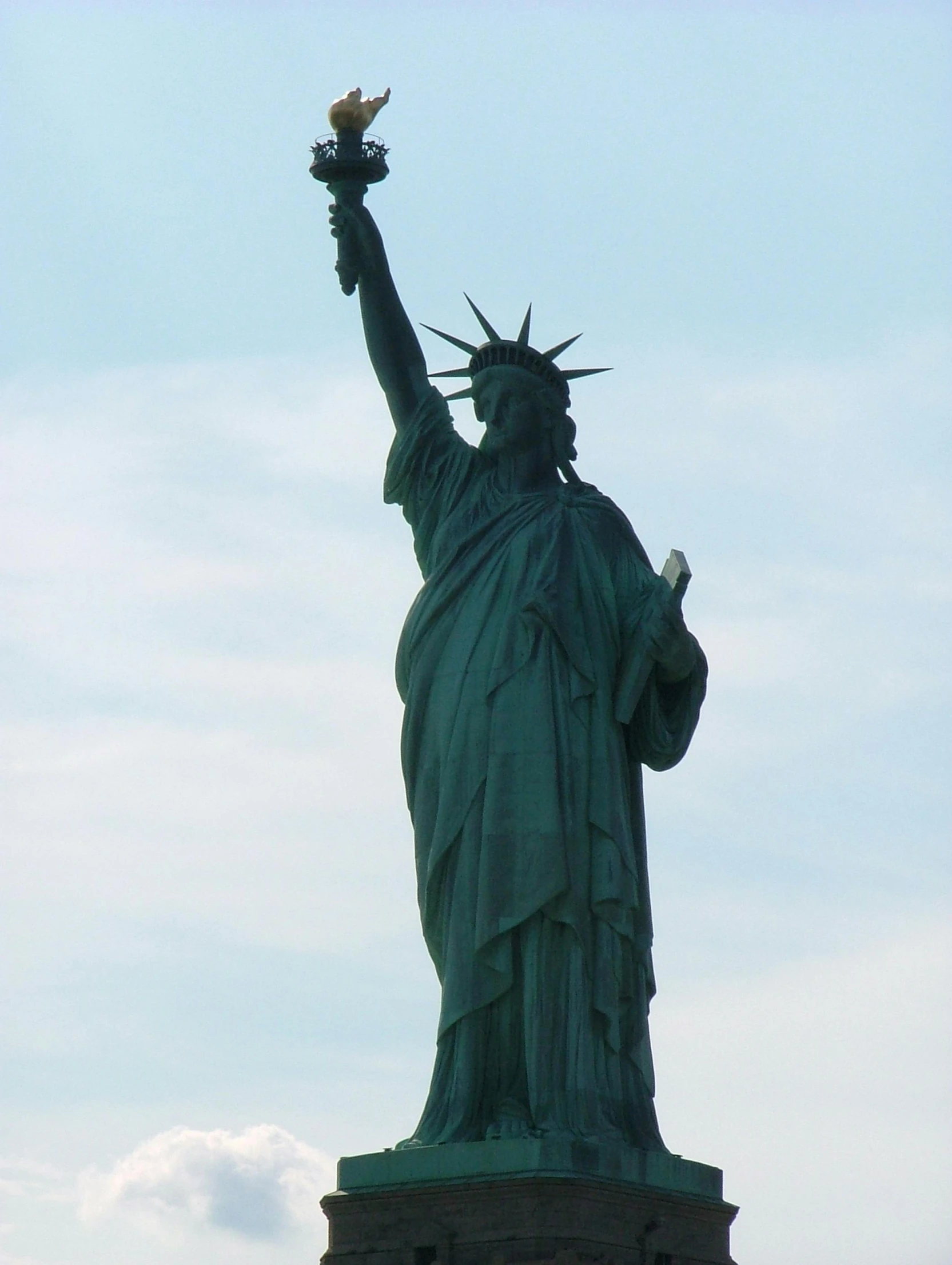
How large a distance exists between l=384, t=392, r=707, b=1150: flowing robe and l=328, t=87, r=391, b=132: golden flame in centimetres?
199

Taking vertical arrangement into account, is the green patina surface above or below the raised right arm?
below

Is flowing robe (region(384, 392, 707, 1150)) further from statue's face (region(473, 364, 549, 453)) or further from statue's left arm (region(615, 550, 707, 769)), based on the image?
statue's face (region(473, 364, 549, 453))

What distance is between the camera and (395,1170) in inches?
765

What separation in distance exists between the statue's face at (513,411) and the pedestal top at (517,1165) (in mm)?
5002

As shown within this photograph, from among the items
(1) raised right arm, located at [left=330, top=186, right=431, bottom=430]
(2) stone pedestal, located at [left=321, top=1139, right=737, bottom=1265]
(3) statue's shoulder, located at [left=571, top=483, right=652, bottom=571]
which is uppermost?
(1) raised right arm, located at [left=330, top=186, right=431, bottom=430]

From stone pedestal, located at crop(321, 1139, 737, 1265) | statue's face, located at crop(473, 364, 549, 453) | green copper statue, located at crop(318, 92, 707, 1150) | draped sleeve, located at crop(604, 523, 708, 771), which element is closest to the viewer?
stone pedestal, located at crop(321, 1139, 737, 1265)

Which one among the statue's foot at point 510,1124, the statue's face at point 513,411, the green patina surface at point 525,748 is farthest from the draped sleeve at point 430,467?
the statue's foot at point 510,1124

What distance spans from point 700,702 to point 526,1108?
309 centimetres

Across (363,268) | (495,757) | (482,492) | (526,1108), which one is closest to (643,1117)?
(526,1108)

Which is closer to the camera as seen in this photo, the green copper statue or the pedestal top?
the pedestal top

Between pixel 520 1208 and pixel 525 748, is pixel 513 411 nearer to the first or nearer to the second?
pixel 525 748

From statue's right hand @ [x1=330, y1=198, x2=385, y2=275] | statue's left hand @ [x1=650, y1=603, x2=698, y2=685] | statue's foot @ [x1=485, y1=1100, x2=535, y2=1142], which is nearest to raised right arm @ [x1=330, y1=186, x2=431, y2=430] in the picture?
statue's right hand @ [x1=330, y1=198, x2=385, y2=275]

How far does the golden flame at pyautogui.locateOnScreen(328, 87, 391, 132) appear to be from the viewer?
21688 mm

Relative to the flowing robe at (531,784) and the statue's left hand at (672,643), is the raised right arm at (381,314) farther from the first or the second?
the statue's left hand at (672,643)
